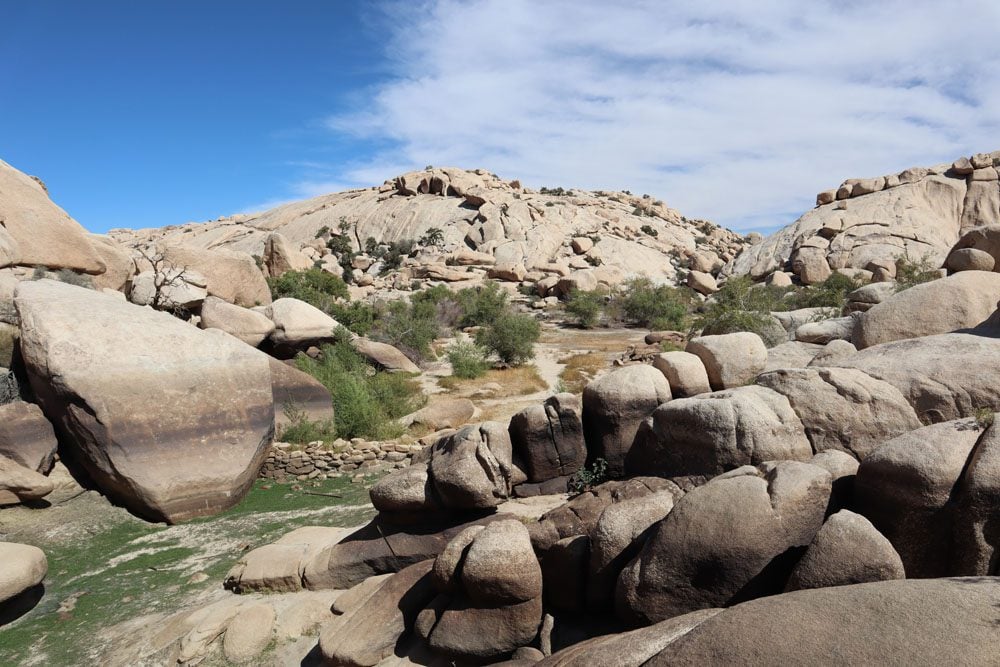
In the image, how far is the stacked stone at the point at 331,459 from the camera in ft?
33.7

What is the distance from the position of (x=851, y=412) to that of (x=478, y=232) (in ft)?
148

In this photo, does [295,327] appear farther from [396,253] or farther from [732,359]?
[396,253]

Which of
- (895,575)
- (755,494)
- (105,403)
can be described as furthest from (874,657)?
(105,403)

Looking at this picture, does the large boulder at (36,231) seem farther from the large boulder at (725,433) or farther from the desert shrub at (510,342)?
the large boulder at (725,433)

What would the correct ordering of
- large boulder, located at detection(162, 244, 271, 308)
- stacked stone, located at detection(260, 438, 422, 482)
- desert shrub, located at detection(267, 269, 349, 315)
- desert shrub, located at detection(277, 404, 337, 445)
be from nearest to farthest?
1. stacked stone, located at detection(260, 438, 422, 482)
2. desert shrub, located at detection(277, 404, 337, 445)
3. large boulder, located at detection(162, 244, 271, 308)
4. desert shrub, located at detection(267, 269, 349, 315)

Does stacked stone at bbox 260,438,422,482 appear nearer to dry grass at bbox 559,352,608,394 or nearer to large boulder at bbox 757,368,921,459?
dry grass at bbox 559,352,608,394

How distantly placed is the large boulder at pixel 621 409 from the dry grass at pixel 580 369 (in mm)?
7132

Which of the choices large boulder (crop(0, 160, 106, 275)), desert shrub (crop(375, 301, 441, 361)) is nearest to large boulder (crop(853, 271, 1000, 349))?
desert shrub (crop(375, 301, 441, 361))

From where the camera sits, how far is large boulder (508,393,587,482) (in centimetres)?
726

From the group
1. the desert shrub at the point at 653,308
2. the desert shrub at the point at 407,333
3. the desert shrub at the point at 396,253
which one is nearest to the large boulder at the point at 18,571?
the desert shrub at the point at 407,333

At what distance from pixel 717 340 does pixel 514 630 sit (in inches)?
201

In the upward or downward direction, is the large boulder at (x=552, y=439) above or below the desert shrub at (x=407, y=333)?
below

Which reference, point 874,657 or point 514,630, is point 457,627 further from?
point 874,657

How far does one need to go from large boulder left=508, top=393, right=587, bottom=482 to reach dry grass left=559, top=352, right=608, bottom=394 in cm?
717
